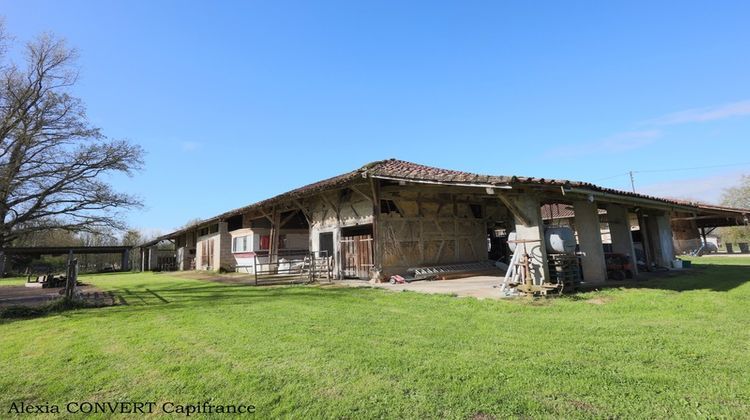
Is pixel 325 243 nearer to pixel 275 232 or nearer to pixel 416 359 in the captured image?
pixel 275 232

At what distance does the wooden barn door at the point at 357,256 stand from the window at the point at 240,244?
8843 millimetres

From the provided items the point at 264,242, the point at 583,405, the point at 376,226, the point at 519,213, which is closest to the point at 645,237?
the point at 519,213

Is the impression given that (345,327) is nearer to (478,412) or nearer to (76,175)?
(478,412)

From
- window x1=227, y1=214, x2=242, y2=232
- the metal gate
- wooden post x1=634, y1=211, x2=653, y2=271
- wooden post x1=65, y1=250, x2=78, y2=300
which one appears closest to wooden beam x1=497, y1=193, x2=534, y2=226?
the metal gate

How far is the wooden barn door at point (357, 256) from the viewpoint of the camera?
43.6 feet

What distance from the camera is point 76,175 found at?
1511cm

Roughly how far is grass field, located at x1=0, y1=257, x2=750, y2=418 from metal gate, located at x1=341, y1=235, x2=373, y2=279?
655 cm

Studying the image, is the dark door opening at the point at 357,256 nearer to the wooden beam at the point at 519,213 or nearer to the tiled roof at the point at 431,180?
the tiled roof at the point at 431,180

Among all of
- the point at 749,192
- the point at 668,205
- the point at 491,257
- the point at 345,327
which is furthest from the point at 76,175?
the point at 749,192

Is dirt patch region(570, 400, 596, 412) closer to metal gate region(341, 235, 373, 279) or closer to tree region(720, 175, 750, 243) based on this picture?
metal gate region(341, 235, 373, 279)

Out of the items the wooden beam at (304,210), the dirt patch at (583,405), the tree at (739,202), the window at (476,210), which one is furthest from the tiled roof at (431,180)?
the tree at (739,202)

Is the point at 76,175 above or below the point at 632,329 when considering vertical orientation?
above

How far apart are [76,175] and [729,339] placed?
19920 mm

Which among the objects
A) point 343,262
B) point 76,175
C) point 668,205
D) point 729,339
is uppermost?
point 76,175
